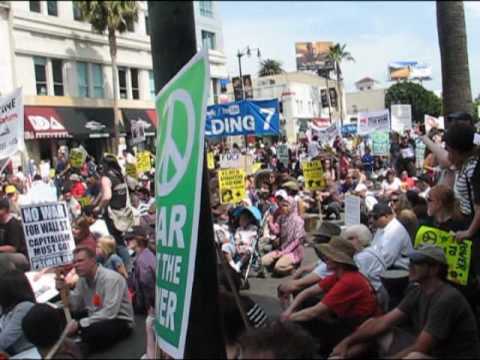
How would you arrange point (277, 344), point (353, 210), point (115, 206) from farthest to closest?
point (115, 206) < point (353, 210) < point (277, 344)

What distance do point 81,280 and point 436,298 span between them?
11.6 ft

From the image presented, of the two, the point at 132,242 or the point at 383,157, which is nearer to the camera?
the point at 132,242

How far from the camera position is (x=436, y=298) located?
157 inches

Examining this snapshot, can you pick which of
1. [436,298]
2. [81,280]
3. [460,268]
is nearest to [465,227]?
[460,268]

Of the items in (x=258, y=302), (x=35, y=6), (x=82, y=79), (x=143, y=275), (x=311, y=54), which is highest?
(x=311, y=54)

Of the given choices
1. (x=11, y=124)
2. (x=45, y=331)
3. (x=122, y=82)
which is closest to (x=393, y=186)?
(x=11, y=124)

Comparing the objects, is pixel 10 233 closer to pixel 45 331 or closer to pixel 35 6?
pixel 45 331

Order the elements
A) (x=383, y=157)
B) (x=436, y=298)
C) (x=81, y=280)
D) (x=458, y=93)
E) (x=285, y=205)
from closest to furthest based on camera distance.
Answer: (x=436, y=298), (x=81, y=280), (x=458, y=93), (x=285, y=205), (x=383, y=157)

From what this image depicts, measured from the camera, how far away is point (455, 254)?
459 centimetres

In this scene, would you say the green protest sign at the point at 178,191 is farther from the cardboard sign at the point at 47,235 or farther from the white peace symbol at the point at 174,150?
the cardboard sign at the point at 47,235

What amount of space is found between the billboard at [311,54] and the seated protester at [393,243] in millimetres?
89357

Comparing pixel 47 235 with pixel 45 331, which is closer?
pixel 45 331

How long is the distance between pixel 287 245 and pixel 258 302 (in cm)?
195

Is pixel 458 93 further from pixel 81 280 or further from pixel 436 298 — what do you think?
pixel 81 280
